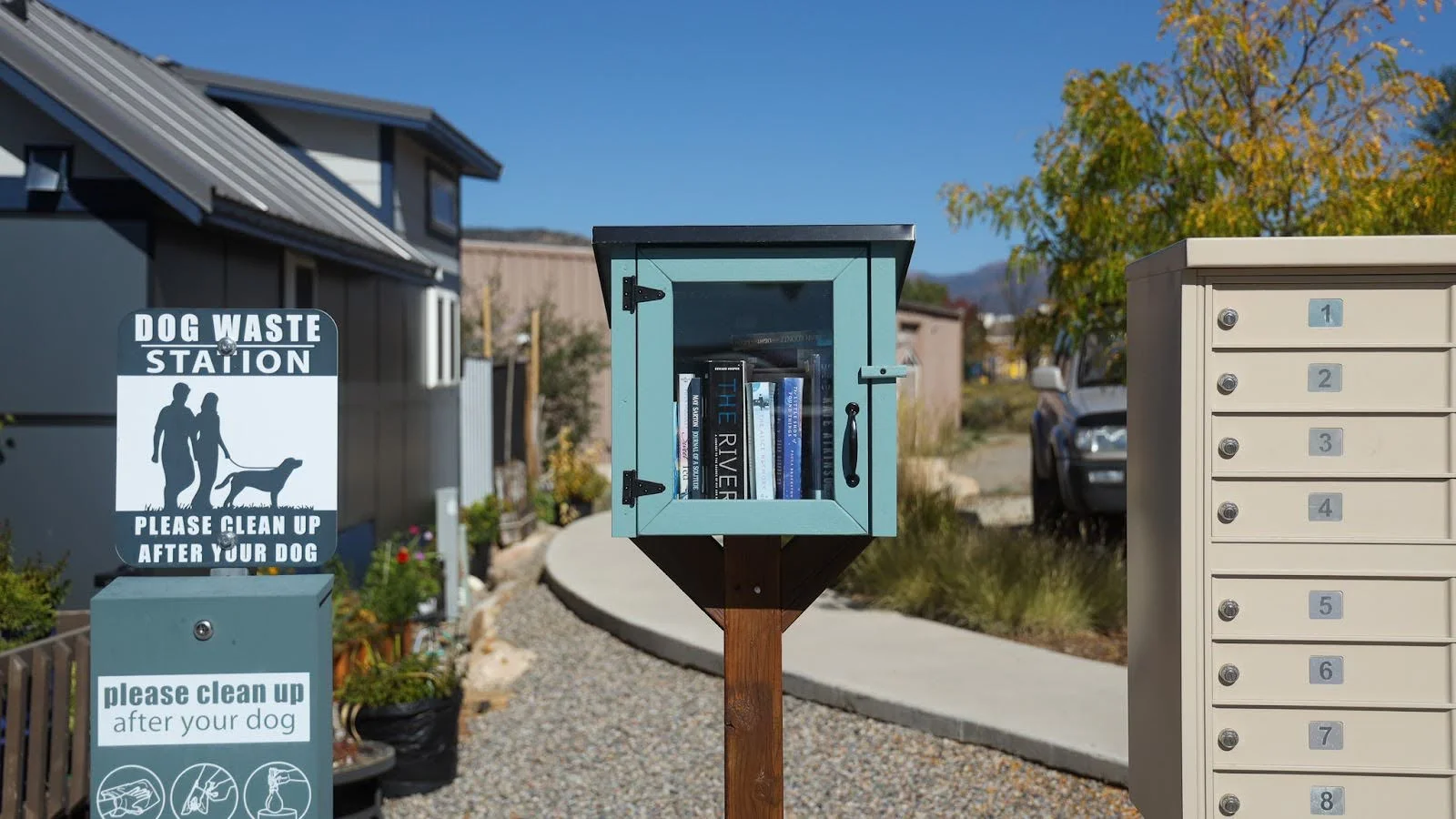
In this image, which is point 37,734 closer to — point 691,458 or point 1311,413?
point 691,458

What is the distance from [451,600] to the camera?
878 cm

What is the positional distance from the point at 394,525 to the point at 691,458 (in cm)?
870

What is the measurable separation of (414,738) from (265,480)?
8.91 ft

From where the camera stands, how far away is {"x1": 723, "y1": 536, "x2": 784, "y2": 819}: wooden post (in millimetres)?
3350

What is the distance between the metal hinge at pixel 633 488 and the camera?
3.17 m

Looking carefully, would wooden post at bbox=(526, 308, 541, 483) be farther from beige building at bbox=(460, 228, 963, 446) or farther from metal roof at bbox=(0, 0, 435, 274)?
metal roof at bbox=(0, 0, 435, 274)

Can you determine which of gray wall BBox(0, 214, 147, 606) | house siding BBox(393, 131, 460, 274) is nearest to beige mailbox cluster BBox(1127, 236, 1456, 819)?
gray wall BBox(0, 214, 147, 606)

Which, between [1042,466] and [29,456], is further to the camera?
[1042,466]

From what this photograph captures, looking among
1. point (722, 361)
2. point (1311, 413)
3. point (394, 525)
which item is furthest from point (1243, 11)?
point (394, 525)

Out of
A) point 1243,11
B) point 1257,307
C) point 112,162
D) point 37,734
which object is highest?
point 1243,11

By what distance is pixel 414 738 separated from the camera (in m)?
5.75

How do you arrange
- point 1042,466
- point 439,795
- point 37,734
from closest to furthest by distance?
point 37,734 → point 439,795 → point 1042,466

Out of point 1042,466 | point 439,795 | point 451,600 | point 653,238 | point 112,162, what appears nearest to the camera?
point 653,238

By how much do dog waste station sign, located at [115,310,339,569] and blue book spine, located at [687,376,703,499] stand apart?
913 mm
